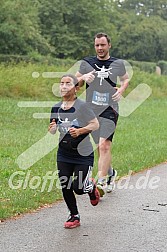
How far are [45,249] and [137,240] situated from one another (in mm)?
980

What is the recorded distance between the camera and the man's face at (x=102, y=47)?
7367mm

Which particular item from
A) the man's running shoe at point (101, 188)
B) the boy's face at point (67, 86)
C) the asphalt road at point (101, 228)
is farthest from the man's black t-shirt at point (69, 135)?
the man's running shoe at point (101, 188)

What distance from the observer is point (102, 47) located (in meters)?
7.40

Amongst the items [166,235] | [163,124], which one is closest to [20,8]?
[163,124]

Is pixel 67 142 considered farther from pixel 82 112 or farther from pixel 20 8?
pixel 20 8

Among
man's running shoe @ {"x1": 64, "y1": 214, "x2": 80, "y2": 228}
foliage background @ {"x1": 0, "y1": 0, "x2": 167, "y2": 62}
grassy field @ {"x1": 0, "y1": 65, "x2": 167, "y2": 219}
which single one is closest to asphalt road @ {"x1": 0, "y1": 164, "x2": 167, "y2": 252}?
man's running shoe @ {"x1": 64, "y1": 214, "x2": 80, "y2": 228}

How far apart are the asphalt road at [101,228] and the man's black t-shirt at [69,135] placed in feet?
2.47

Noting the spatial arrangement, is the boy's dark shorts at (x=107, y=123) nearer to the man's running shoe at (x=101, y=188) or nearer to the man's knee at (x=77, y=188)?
the man's running shoe at (x=101, y=188)

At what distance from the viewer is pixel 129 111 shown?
964 inches

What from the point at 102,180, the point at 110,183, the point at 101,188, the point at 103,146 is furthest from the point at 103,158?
the point at 110,183

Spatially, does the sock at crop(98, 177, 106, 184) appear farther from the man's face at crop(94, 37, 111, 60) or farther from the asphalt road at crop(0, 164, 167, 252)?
the man's face at crop(94, 37, 111, 60)

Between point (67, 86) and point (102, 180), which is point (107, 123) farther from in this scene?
point (67, 86)

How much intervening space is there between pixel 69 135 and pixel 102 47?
74.1 inches

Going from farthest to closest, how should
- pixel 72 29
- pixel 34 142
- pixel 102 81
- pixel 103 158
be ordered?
pixel 72 29
pixel 34 142
pixel 103 158
pixel 102 81
